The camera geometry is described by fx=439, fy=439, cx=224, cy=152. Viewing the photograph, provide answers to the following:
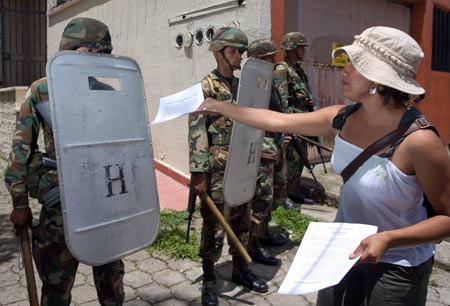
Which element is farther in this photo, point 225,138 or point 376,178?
point 225,138

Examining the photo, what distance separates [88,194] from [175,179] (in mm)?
4335

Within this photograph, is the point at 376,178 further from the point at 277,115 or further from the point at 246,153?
the point at 246,153

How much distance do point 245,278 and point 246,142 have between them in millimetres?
1032

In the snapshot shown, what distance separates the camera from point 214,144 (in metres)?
3.00

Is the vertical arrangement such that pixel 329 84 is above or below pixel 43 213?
above

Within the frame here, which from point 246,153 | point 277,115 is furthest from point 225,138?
point 277,115

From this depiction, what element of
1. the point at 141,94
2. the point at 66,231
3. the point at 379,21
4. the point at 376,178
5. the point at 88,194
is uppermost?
the point at 379,21

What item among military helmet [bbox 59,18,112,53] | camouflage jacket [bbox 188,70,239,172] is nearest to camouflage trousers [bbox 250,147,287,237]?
camouflage jacket [bbox 188,70,239,172]

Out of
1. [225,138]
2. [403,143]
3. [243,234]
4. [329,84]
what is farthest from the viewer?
[329,84]

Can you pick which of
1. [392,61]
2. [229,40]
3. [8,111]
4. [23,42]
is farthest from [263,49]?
[23,42]

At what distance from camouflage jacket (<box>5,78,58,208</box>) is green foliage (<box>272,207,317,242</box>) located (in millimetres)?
2784

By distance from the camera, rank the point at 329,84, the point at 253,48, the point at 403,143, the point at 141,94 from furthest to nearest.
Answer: the point at 329,84 < the point at 253,48 < the point at 141,94 < the point at 403,143

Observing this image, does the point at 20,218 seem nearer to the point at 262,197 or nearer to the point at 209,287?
the point at 209,287

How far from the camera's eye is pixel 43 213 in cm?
218
